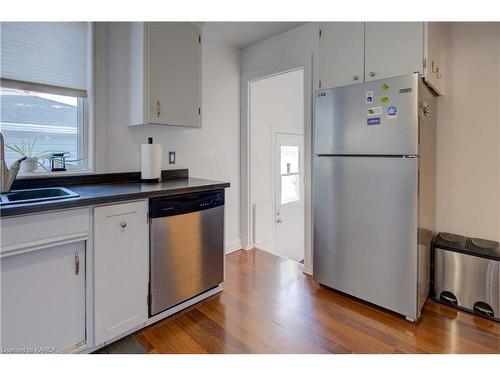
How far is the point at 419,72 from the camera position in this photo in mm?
1785

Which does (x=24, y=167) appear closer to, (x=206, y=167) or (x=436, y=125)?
(x=206, y=167)

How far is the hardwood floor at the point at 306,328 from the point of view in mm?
1667

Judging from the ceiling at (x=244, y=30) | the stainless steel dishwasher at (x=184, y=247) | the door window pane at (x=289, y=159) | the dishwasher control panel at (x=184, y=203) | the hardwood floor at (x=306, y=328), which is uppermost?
the ceiling at (x=244, y=30)

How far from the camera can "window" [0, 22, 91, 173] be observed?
1.83m

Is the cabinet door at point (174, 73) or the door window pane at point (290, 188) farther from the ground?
the cabinet door at point (174, 73)

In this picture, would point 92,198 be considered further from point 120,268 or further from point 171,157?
point 171,157

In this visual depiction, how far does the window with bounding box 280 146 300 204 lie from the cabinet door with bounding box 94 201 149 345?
2587 mm

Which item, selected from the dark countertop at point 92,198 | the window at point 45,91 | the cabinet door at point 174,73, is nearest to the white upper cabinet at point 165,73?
the cabinet door at point 174,73

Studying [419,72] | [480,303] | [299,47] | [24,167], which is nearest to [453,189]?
[480,303]

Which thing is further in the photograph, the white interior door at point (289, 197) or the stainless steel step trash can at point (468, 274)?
the white interior door at point (289, 197)

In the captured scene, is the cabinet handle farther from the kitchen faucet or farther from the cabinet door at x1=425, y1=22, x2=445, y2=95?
the cabinet door at x1=425, y1=22, x2=445, y2=95

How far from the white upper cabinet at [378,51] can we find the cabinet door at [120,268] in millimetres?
1751

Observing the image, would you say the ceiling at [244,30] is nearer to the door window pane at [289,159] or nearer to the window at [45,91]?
the window at [45,91]

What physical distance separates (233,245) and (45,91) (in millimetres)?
2271
